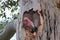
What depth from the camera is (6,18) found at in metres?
2.44

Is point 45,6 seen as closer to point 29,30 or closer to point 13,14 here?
point 29,30

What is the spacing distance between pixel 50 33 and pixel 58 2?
136mm

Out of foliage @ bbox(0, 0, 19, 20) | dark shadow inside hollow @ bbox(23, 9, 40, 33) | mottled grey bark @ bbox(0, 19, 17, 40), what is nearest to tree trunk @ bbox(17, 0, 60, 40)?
dark shadow inside hollow @ bbox(23, 9, 40, 33)

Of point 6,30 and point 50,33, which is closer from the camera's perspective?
point 50,33

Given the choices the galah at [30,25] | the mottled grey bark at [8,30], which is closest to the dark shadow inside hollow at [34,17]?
the galah at [30,25]

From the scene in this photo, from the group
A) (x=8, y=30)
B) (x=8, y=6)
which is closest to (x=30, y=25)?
(x=8, y=30)

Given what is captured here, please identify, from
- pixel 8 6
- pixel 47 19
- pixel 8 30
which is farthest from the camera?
pixel 8 6

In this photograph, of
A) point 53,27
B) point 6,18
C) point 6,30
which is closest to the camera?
point 53,27

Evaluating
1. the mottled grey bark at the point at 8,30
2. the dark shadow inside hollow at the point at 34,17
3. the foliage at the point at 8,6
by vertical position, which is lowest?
the mottled grey bark at the point at 8,30

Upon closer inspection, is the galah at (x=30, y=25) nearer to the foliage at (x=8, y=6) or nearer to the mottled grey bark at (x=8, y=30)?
the mottled grey bark at (x=8, y=30)

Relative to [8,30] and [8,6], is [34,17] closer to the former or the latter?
[8,30]

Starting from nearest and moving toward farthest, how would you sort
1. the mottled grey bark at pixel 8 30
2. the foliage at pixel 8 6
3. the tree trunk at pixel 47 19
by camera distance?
the tree trunk at pixel 47 19, the mottled grey bark at pixel 8 30, the foliage at pixel 8 6

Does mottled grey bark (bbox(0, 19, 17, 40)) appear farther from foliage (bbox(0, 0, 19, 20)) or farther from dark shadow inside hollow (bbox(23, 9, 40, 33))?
foliage (bbox(0, 0, 19, 20))

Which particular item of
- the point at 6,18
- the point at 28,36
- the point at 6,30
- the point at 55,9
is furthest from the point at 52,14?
the point at 6,18
